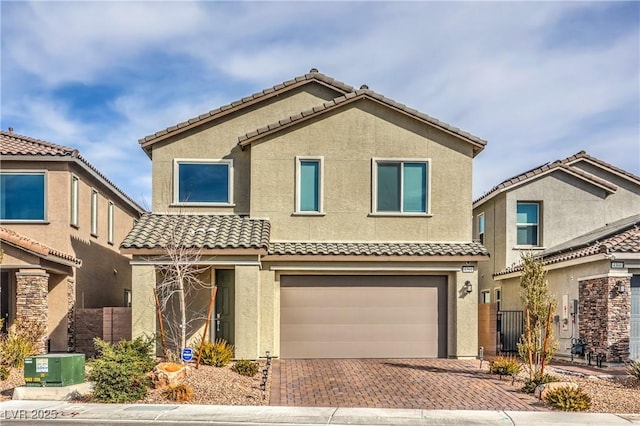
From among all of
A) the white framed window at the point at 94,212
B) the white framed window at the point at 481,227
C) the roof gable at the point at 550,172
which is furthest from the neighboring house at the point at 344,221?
the white framed window at the point at 481,227

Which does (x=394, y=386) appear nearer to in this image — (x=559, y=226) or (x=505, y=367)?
(x=505, y=367)

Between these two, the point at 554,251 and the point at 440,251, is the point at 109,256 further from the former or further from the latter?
the point at 554,251

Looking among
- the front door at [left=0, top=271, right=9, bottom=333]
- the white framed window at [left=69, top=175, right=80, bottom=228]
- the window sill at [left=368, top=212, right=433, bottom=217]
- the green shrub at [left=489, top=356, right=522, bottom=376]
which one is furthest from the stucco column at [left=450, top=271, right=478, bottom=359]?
the front door at [left=0, top=271, right=9, bottom=333]

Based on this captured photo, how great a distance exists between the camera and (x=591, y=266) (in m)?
18.7

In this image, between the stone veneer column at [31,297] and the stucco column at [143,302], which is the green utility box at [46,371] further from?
the stone veneer column at [31,297]

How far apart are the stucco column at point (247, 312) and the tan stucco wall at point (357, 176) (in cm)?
202

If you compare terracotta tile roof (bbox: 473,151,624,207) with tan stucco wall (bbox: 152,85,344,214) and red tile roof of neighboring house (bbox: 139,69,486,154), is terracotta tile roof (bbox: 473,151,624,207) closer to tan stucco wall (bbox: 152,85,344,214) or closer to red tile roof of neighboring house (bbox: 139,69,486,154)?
red tile roof of neighboring house (bbox: 139,69,486,154)

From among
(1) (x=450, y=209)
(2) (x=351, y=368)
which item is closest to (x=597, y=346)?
(1) (x=450, y=209)

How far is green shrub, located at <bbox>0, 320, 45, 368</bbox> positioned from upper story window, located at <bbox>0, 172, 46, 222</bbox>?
12.7ft

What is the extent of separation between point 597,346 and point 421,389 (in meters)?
6.89

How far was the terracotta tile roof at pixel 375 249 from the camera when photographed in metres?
18.1

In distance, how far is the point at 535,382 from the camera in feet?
46.1

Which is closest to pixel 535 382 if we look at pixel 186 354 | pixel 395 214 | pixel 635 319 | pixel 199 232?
pixel 635 319

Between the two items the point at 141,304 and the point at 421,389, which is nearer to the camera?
the point at 421,389
